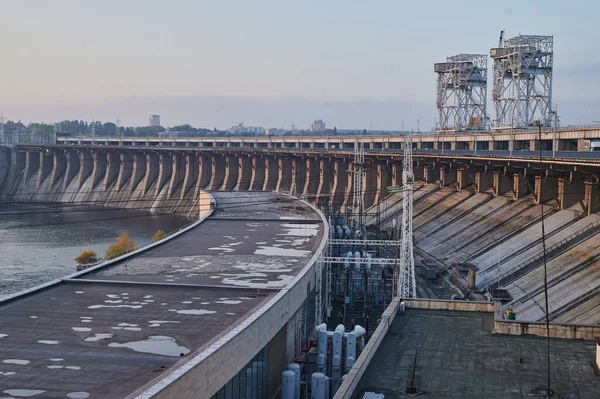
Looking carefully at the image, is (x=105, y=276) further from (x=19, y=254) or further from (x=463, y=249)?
(x=19, y=254)

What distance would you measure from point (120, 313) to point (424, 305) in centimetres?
756

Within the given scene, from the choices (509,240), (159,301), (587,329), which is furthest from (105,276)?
(509,240)

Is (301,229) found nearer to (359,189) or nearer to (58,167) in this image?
(359,189)

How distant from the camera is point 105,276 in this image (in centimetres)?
A: 2303

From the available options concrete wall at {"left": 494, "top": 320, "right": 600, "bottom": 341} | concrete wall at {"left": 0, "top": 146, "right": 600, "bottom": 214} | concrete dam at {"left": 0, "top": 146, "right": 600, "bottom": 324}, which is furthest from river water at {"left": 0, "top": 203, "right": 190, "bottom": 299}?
concrete wall at {"left": 494, "top": 320, "right": 600, "bottom": 341}

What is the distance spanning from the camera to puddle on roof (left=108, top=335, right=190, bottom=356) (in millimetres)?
15222

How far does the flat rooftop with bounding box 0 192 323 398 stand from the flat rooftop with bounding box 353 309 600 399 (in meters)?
3.75

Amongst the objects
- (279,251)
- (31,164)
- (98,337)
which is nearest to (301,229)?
(279,251)

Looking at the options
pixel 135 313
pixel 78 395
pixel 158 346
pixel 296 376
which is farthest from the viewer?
pixel 296 376

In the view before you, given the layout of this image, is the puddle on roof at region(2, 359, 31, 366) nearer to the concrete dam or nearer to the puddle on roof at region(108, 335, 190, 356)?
the puddle on roof at region(108, 335, 190, 356)

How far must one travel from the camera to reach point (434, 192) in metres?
55.1

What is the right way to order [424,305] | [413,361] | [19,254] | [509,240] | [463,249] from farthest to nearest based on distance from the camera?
[19,254]
[463,249]
[509,240]
[424,305]
[413,361]

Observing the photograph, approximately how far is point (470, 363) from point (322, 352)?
6.67 meters

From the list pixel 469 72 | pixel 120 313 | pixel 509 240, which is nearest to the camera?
pixel 120 313
